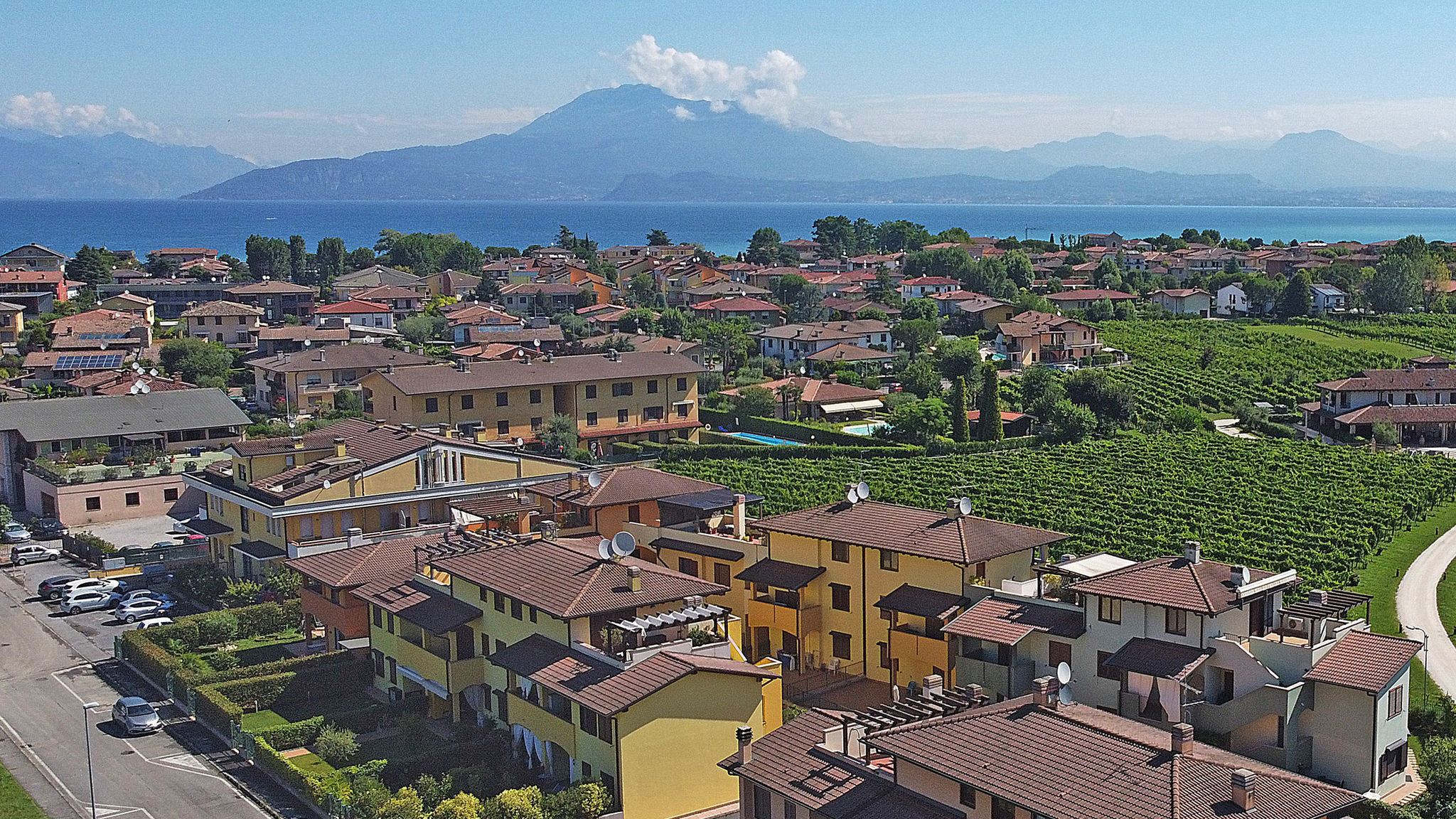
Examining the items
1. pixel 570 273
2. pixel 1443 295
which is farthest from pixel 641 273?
pixel 1443 295

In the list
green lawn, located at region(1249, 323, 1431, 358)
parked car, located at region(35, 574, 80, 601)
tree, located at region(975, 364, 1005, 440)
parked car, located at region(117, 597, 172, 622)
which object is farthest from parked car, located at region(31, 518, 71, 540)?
green lawn, located at region(1249, 323, 1431, 358)

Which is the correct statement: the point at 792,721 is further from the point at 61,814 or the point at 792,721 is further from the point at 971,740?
the point at 61,814

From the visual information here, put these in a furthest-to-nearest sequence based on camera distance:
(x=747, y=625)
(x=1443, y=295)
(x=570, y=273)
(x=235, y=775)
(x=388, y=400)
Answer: (x=570, y=273) < (x=1443, y=295) < (x=388, y=400) < (x=747, y=625) < (x=235, y=775)

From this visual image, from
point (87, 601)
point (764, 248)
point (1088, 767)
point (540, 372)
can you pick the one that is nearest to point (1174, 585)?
point (1088, 767)

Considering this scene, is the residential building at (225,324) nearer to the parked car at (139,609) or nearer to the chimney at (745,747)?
the parked car at (139,609)

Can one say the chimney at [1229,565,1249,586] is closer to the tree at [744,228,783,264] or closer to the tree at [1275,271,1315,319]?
the tree at [1275,271,1315,319]

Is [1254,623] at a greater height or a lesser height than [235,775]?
greater

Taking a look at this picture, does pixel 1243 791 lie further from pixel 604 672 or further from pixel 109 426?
pixel 109 426
